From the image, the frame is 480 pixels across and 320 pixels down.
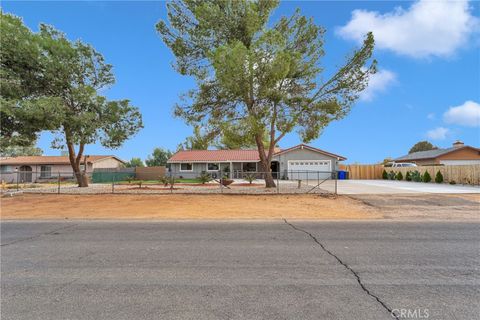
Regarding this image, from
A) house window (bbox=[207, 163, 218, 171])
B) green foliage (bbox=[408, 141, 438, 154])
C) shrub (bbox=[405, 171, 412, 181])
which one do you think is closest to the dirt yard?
shrub (bbox=[405, 171, 412, 181])

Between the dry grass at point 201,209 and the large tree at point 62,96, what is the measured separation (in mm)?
5345

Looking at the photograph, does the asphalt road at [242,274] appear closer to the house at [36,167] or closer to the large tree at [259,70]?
the large tree at [259,70]

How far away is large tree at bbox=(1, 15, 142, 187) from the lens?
1912 centimetres

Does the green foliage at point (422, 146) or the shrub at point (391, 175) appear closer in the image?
the shrub at point (391, 175)

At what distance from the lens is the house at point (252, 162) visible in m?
37.6

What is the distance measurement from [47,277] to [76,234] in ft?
12.3

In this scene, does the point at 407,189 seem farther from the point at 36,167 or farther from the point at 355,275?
the point at 36,167

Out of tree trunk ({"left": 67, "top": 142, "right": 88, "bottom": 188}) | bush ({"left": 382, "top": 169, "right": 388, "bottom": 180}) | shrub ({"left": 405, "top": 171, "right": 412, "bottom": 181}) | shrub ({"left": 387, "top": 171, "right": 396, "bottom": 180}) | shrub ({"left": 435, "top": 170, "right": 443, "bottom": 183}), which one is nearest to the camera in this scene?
tree trunk ({"left": 67, "top": 142, "right": 88, "bottom": 188})

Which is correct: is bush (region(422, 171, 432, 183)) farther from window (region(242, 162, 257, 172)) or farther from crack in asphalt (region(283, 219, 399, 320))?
crack in asphalt (region(283, 219, 399, 320))

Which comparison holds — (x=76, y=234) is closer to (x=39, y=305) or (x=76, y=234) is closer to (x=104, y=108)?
(x=39, y=305)

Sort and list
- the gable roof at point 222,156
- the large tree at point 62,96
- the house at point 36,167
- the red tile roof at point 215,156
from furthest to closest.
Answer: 1. the house at point 36,167
2. the red tile roof at point 215,156
3. the gable roof at point 222,156
4. the large tree at point 62,96

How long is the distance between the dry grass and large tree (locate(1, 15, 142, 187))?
5345mm

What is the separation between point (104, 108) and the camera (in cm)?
2402

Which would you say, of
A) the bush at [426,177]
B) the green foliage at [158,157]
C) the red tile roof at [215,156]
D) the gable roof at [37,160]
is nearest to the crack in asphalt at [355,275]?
the bush at [426,177]
